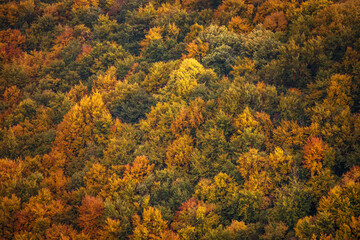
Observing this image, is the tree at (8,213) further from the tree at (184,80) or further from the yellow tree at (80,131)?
the tree at (184,80)

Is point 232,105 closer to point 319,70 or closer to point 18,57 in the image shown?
point 319,70

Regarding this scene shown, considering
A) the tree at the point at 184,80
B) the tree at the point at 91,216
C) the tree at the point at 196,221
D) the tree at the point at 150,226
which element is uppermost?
the tree at the point at 184,80

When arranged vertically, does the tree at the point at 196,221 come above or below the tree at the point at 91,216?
above

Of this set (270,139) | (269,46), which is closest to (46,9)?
(269,46)

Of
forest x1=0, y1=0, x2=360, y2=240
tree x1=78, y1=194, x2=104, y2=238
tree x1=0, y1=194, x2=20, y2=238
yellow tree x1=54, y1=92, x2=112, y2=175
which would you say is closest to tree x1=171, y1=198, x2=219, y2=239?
forest x1=0, y1=0, x2=360, y2=240

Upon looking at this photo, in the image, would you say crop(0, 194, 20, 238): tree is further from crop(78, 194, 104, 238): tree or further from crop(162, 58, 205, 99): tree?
crop(162, 58, 205, 99): tree

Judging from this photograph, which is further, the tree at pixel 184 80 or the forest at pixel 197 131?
the tree at pixel 184 80

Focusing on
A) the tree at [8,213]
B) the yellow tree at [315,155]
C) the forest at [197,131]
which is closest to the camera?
the yellow tree at [315,155]

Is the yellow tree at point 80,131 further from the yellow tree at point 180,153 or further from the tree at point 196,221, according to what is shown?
the tree at point 196,221

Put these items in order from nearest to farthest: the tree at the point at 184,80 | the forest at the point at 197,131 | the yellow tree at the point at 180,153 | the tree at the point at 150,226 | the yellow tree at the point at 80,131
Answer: the forest at the point at 197,131
the tree at the point at 150,226
the yellow tree at the point at 180,153
the tree at the point at 184,80
the yellow tree at the point at 80,131

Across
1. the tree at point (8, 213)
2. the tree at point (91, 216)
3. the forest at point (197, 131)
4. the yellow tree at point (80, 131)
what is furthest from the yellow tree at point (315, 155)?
the tree at point (8, 213)
